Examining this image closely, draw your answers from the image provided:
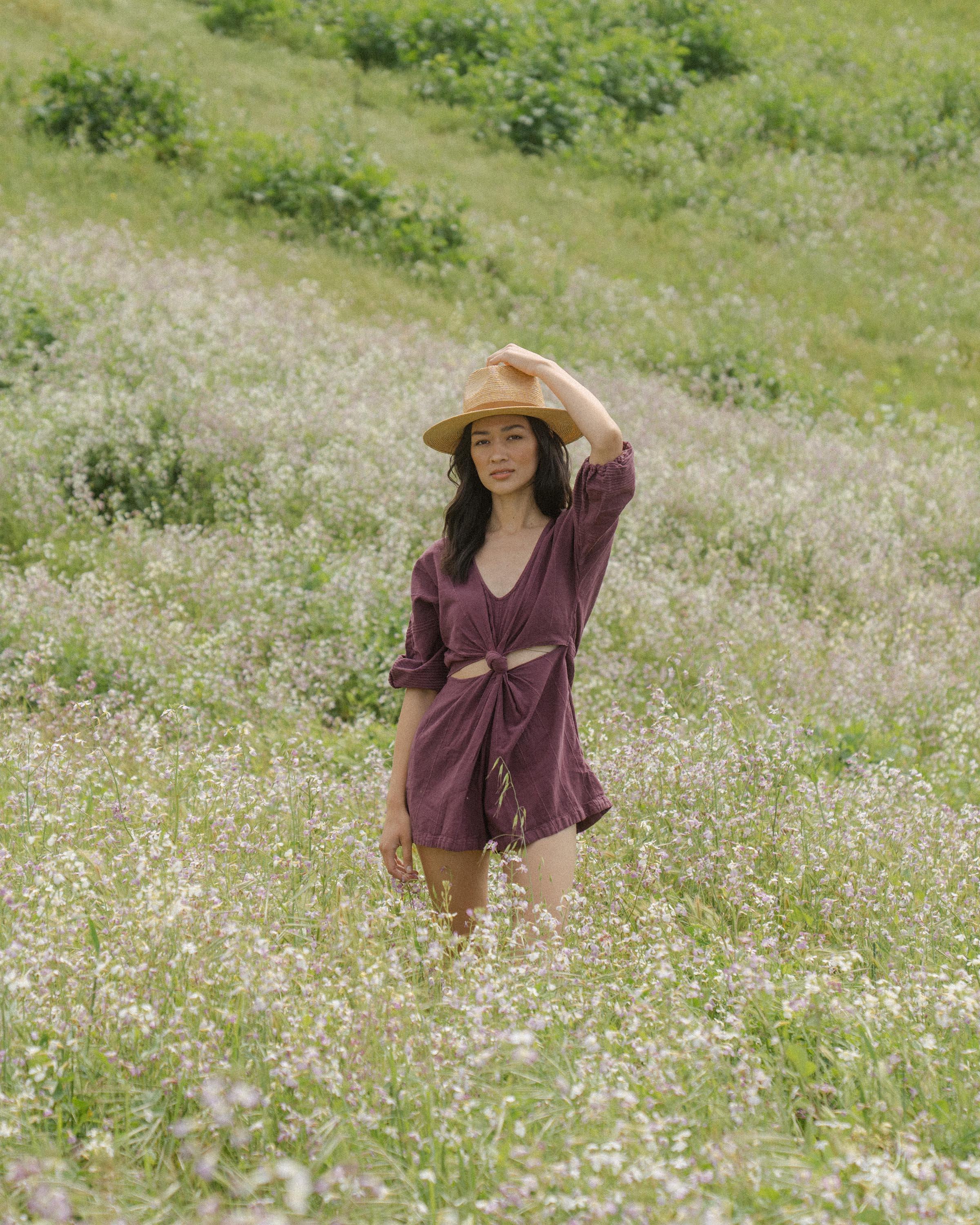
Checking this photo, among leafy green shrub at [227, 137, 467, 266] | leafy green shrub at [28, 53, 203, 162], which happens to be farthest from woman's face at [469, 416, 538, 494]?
leafy green shrub at [28, 53, 203, 162]

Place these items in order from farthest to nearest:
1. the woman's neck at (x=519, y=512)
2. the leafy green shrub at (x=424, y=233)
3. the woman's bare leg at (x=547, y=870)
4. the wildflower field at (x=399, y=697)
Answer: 1. the leafy green shrub at (x=424, y=233)
2. the woman's neck at (x=519, y=512)
3. the woman's bare leg at (x=547, y=870)
4. the wildflower field at (x=399, y=697)

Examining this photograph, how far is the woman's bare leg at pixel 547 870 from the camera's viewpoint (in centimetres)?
342

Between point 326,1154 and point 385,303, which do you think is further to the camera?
point 385,303

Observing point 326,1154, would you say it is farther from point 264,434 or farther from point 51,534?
point 264,434

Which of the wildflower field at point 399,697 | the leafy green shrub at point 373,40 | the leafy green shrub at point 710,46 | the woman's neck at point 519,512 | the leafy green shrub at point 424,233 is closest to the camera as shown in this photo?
the wildflower field at point 399,697

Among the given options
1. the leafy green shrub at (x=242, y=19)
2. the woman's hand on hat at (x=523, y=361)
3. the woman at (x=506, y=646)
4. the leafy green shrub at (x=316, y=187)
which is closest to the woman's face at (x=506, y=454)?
the woman at (x=506, y=646)

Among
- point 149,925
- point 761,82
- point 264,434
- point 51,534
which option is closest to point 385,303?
point 264,434

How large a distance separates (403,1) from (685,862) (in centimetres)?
2229

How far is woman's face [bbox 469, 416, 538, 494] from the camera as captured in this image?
12.2 ft

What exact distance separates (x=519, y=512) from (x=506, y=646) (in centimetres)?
48

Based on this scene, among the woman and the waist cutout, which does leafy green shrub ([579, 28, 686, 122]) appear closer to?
the woman

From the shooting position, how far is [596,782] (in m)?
3.71

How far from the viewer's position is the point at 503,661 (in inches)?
140

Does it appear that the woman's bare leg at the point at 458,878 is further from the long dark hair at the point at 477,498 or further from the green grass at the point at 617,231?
the green grass at the point at 617,231
